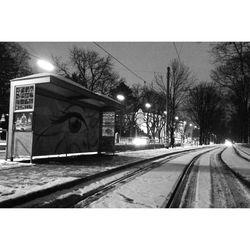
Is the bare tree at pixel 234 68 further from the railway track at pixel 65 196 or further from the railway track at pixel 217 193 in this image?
the railway track at pixel 65 196

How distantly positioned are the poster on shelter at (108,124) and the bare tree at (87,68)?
54.7ft

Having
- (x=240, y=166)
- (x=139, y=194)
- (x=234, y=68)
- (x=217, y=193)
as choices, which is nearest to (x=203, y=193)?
(x=217, y=193)

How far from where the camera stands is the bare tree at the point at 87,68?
28.9 m

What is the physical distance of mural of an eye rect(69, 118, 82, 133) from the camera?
1090cm

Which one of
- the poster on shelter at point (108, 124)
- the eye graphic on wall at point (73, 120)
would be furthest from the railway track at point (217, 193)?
the poster on shelter at point (108, 124)

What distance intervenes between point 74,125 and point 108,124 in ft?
7.88

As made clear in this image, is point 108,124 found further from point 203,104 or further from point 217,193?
point 203,104

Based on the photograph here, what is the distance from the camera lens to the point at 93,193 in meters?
5.21
